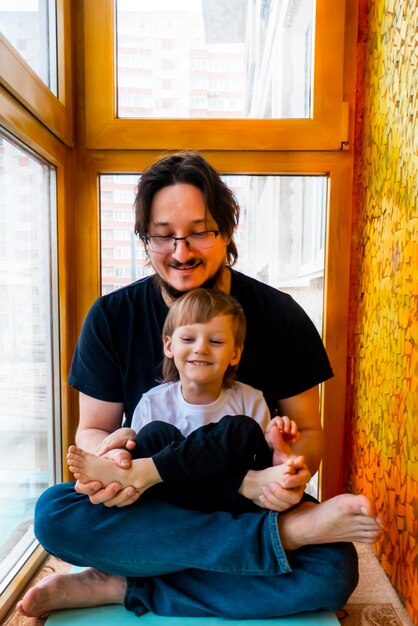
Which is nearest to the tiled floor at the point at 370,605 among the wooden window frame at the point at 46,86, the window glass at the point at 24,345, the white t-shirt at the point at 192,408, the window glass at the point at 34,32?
the window glass at the point at 24,345

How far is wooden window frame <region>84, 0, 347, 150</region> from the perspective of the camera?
189 cm

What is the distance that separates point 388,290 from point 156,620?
3.53 ft

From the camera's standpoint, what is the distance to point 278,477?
1201 millimetres

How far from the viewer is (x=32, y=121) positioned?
1587mm

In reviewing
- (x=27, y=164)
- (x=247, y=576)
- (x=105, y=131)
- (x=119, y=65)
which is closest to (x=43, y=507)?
(x=247, y=576)

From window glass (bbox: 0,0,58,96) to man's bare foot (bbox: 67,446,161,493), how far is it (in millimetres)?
1114

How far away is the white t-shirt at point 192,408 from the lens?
1.40 metres

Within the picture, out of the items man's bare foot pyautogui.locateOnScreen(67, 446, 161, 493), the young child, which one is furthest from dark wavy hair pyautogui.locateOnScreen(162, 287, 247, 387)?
man's bare foot pyautogui.locateOnScreen(67, 446, 161, 493)

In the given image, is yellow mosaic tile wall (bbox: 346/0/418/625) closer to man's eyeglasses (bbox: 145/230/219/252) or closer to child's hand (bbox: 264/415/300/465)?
child's hand (bbox: 264/415/300/465)

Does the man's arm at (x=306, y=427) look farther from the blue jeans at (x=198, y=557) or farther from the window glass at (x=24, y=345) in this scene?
the window glass at (x=24, y=345)

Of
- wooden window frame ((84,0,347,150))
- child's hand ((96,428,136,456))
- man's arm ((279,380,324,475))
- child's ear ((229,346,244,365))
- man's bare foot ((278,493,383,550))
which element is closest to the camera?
man's bare foot ((278,493,383,550))

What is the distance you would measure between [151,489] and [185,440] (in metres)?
0.17

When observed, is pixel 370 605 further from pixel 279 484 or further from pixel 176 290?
pixel 176 290

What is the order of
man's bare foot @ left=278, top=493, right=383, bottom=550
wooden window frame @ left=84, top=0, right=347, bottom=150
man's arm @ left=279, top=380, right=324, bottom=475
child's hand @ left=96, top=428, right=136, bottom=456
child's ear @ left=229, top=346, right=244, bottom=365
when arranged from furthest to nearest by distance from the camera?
wooden window frame @ left=84, top=0, right=347, bottom=150, man's arm @ left=279, top=380, right=324, bottom=475, child's ear @ left=229, top=346, right=244, bottom=365, child's hand @ left=96, top=428, right=136, bottom=456, man's bare foot @ left=278, top=493, right=383, bottom=550
